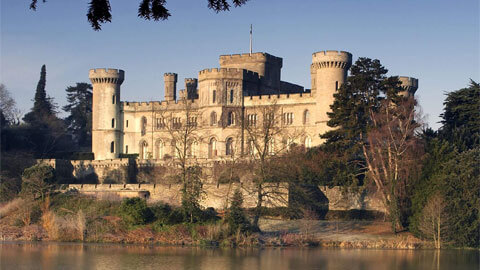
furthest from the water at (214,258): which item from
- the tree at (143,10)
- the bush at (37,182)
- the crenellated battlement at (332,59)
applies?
the crenellated battlement at (332,59)

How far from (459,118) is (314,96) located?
1461cm

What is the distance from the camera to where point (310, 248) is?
34812 mm

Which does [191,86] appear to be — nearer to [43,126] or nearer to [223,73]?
[223,73]

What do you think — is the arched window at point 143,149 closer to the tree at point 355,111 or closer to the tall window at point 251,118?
the tall window at point 251,118

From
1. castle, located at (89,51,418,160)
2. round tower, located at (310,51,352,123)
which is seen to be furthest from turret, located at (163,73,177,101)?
round tower, located at (310,51,352,123)

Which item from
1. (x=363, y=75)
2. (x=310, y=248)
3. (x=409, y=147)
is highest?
(x=363, y=75)

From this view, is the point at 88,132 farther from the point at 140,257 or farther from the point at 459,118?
the point at 140,257

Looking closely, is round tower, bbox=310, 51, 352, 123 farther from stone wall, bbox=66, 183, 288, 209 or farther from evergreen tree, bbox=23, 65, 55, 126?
evergreen tree, bbox=23, 65, 55, 126

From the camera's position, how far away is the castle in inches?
2218

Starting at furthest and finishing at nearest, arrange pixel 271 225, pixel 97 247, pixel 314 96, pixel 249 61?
pixel 249 61 < pixel 314 96 < pixel 271 225 < pixel 97 247

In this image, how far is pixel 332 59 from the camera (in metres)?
56.0

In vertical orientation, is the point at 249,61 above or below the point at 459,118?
above

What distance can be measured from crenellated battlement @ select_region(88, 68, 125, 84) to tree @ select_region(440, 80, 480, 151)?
26150 millimetres

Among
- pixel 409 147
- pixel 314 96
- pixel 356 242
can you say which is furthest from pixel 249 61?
pixel 356 242
